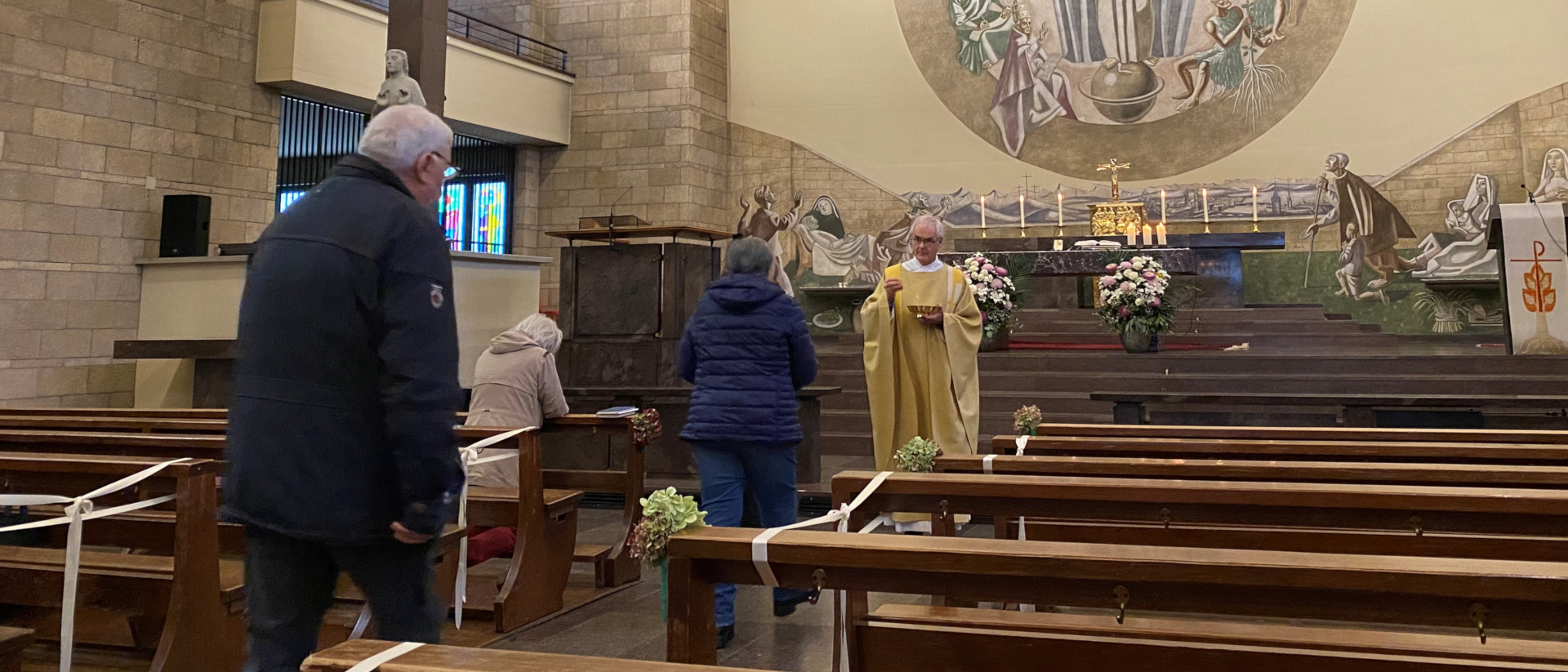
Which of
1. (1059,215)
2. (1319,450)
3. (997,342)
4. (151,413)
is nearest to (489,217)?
(1059,215)

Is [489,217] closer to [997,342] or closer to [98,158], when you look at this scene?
[98,158]

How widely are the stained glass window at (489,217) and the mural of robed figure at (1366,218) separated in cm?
1075

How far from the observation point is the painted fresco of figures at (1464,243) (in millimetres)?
11812

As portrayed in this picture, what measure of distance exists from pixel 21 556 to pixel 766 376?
250 centimetres

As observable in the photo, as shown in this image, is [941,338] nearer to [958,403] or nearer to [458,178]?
[958,403]

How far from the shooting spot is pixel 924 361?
5297 millimetres

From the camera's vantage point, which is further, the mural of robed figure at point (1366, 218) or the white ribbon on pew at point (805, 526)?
the mural of robed figure at point (1366, 218)

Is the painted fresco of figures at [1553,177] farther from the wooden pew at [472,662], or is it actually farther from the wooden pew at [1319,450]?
the wooden pew at [472,662]

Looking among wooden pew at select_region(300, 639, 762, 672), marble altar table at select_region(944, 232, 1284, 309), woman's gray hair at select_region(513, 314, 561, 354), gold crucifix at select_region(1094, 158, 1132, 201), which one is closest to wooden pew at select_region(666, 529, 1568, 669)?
wooden pew at select_region(300, 639, 762, 672)

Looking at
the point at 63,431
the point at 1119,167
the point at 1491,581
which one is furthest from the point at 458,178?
the point at 1491,581

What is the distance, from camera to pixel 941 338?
5.25m

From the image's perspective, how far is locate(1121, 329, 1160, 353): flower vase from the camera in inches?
359

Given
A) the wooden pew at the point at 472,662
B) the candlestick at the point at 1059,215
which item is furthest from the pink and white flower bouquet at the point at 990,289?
the wooden pew at the point at 472,662

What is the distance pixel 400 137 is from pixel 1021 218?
477 inches
